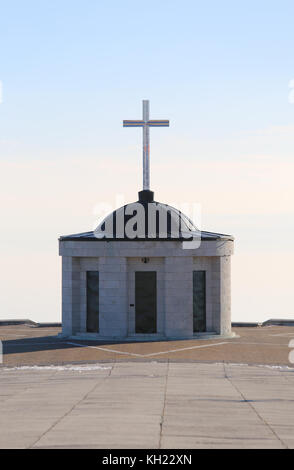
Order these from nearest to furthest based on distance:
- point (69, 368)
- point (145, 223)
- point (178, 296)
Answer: point (69, 368), point (178, 296), point (145, 223)

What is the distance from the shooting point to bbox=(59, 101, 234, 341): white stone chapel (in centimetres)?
3625

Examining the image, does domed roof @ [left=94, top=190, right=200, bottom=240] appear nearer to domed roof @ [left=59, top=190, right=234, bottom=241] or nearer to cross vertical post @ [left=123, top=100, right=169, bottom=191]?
domed roof @ [left=59, top=190, right=234, bottom=241]

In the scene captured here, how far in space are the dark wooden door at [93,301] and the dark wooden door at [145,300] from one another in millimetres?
2245

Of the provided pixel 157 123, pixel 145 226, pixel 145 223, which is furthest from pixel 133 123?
pixel 145 226

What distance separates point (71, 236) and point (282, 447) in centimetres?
2478

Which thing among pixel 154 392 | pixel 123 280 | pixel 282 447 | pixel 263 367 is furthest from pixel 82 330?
pixel 282 447

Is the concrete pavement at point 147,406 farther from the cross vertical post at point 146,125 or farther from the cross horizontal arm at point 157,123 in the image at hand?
the cross horizontal arm at point 157,123

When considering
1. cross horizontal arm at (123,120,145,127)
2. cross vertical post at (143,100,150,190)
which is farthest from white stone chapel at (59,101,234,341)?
cross horizontal arm at (123,120,145,127)

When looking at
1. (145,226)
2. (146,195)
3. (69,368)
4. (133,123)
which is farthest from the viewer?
(146,195)

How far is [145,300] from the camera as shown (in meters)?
36.6

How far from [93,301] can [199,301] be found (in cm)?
578

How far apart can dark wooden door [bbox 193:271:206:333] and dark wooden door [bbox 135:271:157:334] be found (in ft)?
7.55

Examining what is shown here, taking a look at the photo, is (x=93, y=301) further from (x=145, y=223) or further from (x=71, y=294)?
(x=145, y=223)
